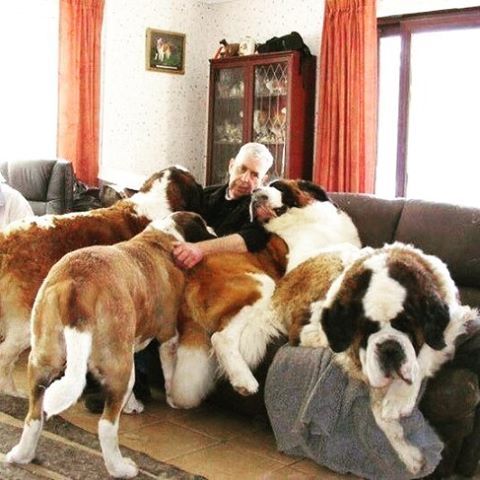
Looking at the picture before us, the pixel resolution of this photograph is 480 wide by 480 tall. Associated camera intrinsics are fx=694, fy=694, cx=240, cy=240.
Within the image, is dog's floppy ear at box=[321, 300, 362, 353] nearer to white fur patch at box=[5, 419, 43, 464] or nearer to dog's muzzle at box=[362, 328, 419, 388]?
dog's muzzle at box=[362, 328, 419, 388]

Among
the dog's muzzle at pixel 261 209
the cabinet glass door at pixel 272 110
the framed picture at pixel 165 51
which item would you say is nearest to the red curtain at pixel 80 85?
the framed picture at pixel 165 51

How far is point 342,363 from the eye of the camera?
92.0 inches

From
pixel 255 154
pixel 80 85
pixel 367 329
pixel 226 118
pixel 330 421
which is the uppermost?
pixel 80 85

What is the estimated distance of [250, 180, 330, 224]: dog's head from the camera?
3.11 metres

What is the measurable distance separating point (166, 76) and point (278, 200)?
178 inches

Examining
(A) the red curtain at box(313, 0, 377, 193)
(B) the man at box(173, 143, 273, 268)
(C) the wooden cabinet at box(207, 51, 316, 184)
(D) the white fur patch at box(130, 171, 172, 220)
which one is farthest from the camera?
(C) the wooden cabinet at box(207, 51, 316, 184)

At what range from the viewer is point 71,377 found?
6.54 ft

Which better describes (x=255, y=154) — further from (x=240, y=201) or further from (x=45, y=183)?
(x=45, y=183)

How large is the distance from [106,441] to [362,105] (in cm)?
428

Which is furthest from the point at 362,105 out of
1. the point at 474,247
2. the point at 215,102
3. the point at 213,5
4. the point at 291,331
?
the point at 291,331

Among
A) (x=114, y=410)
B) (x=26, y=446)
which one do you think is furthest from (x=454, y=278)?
(x=26, y=446)

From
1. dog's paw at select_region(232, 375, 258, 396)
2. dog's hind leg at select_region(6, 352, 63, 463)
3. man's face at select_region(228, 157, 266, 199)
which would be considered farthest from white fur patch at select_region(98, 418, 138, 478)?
man's face at select_region(228, 157, 266, 199)

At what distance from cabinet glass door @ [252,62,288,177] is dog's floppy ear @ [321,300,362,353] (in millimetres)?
4160

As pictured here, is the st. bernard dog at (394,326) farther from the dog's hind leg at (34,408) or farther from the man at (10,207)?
the man at (10,207)
